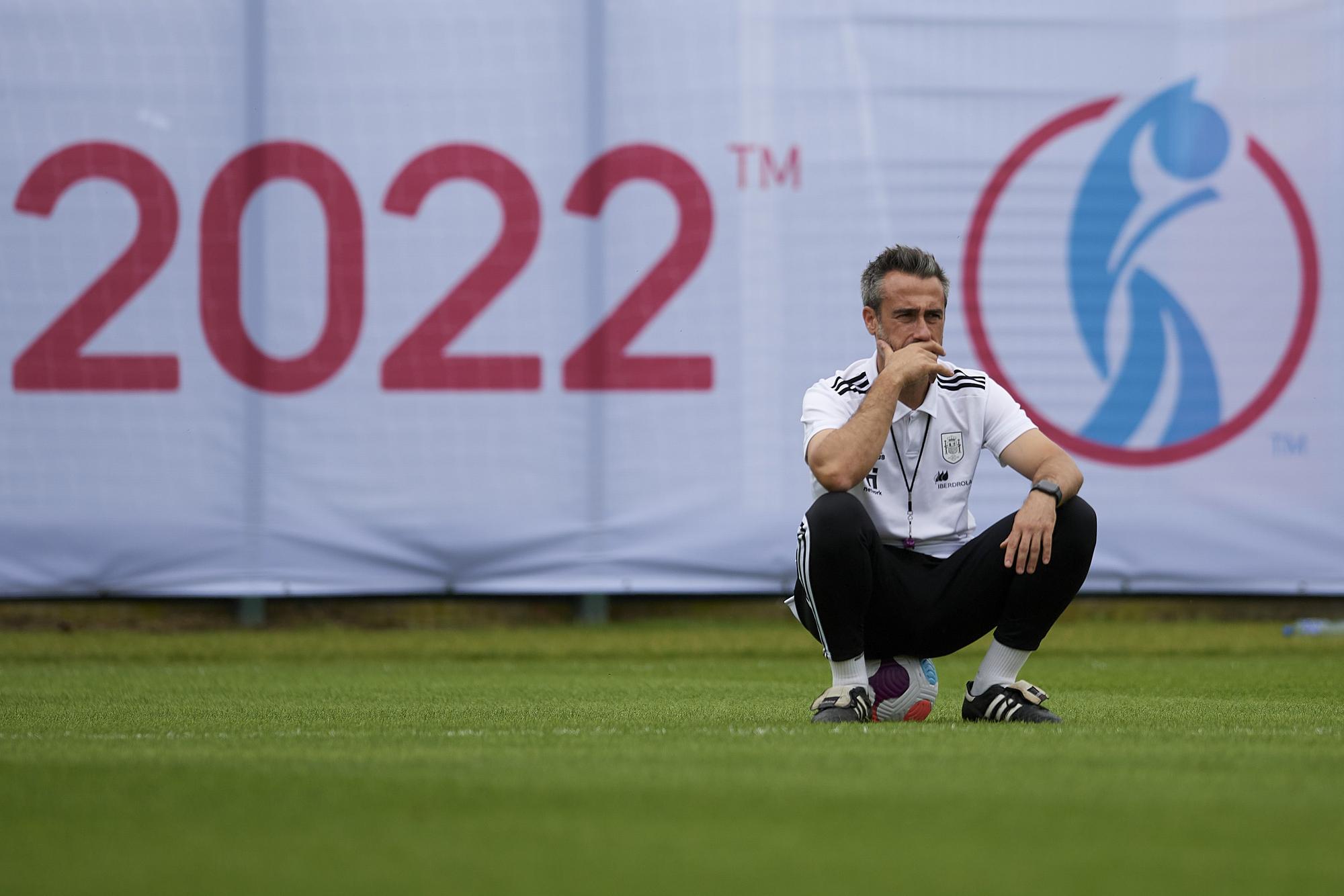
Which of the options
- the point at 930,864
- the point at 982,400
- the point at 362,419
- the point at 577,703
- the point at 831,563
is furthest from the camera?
the point at 362,419

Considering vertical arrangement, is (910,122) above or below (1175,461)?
above

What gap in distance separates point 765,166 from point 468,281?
3.86 feet

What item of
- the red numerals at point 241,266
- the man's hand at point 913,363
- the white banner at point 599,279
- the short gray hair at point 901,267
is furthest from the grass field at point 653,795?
the red numerals at point 241,266

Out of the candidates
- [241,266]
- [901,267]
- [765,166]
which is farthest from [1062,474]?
[241,266]

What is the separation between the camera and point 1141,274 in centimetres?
608

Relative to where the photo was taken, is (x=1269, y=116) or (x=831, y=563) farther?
(x=1269, y=116)

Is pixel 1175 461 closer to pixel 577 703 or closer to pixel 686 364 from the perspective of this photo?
pixel 686 364

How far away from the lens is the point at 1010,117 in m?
6.15

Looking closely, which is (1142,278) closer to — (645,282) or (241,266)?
(645,282)

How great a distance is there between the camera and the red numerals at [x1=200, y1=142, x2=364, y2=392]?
5945 millimetres

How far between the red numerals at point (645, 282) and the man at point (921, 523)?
9.37ft

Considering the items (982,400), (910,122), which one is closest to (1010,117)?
(910,122)

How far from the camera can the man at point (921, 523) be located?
285cm

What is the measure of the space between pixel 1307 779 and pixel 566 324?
4111mm
